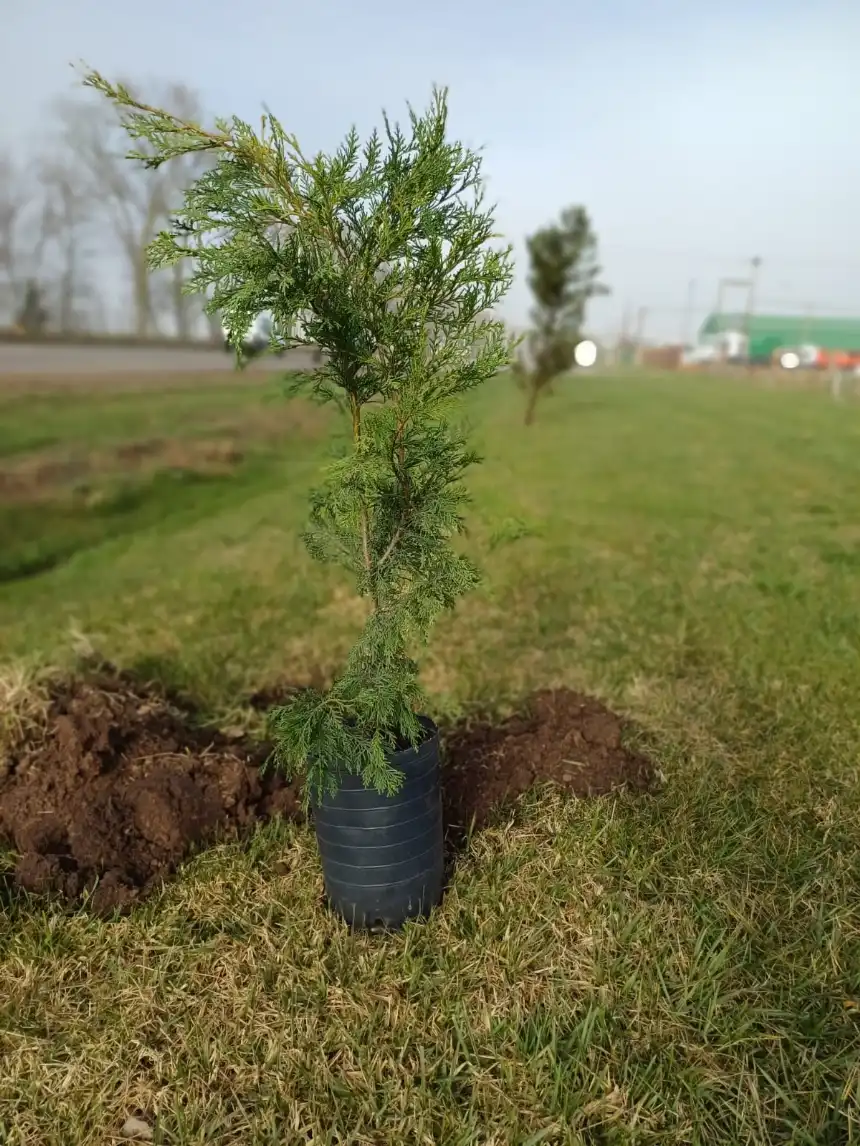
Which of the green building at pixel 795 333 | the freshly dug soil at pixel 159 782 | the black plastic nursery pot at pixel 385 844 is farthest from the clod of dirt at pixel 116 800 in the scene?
the green building at pixel 795 333

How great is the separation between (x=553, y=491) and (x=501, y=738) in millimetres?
8420

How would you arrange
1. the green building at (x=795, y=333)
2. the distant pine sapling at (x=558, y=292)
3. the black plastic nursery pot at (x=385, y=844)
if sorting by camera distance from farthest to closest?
1. the green building at (x=795, y=333)
2. the distant pine sapling at (x=558, y=292)
3. the black plastic nursery pot at (x=385, y=844)

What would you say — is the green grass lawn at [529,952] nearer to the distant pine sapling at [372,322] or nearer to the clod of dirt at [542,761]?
the clod of dirt at [542,761]

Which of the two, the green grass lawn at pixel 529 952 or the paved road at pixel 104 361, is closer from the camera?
the green grass lawn at pixel 529 952

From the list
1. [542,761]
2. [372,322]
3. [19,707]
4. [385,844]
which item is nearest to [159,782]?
[19,707]

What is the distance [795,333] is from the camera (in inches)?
2714

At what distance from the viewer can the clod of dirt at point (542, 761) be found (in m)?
3.36

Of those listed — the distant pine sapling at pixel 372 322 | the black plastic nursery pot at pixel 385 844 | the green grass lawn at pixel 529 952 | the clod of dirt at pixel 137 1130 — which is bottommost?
the clod of dirt at pixel 137 1130

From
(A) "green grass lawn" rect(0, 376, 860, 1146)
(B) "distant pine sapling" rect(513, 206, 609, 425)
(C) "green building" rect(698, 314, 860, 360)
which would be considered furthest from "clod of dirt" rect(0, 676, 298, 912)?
(C) "green building" rect(698, 314, 860, 360)

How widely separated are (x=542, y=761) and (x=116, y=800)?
172 cm

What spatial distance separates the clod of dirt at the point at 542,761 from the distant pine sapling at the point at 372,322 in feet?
2.22

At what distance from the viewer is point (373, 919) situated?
279cm

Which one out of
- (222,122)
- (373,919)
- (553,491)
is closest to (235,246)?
(222,122)

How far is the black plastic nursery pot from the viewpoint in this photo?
2.66 meters
